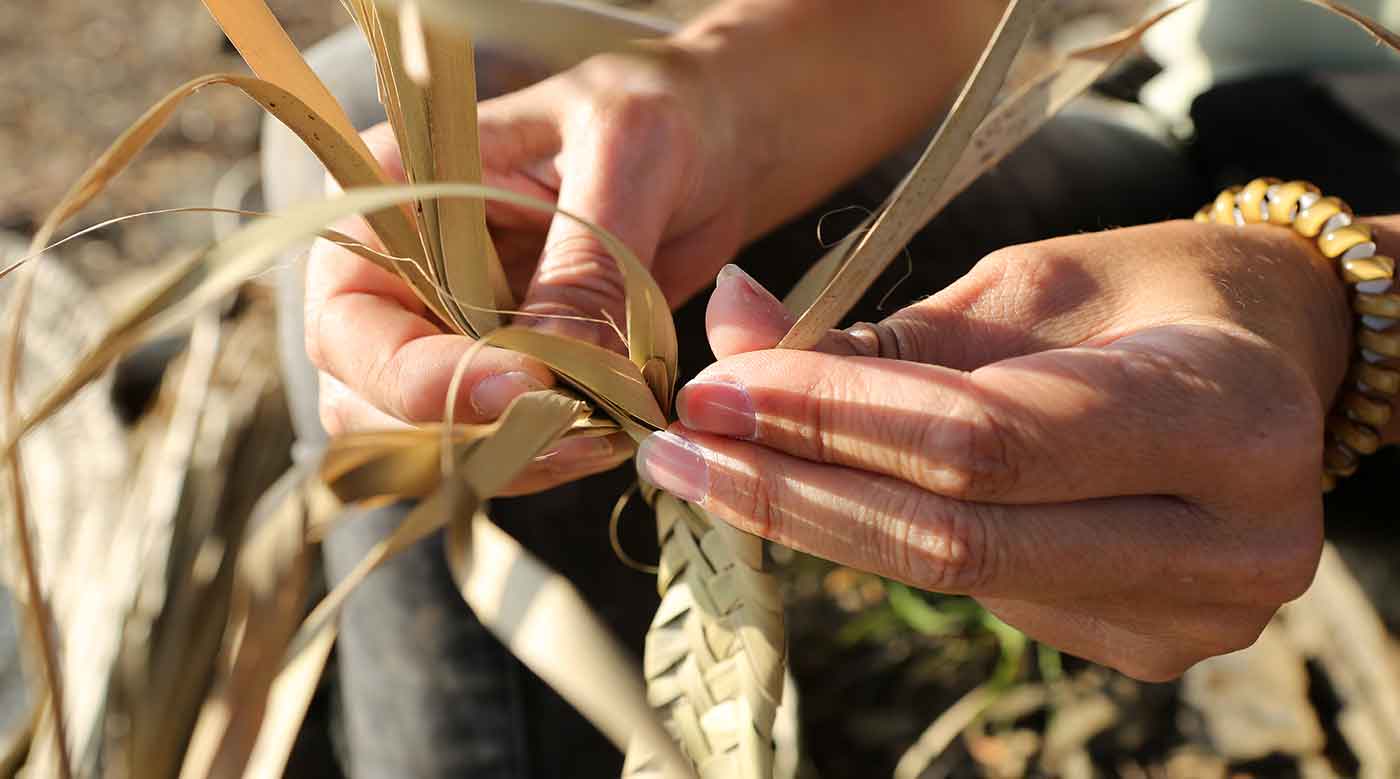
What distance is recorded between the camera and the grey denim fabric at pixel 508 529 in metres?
0.86

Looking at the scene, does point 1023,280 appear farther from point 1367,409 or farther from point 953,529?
point 1367,409

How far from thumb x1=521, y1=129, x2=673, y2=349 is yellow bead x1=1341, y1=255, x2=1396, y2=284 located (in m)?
0.39

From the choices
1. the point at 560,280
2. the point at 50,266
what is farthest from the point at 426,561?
the point at 50,266

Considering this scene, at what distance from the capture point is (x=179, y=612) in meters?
0.93

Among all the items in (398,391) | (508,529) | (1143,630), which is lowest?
(508,529)

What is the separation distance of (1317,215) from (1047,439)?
0.99 ft

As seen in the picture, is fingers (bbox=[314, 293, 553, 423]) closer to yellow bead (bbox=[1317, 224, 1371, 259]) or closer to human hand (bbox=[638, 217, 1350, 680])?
human hand (bbox=[638, 217, 1350, 680])

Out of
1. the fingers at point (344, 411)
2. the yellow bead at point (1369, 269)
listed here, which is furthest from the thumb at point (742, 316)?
the yellow bead at point (1369, 269)

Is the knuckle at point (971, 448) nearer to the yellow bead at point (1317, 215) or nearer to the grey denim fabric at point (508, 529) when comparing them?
the yellow bead at point (1317, 215)

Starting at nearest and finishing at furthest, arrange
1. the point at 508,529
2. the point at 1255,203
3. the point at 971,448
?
the point at 971,448 → the point at 1255,203 → the point at 508,529

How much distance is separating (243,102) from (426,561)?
1.23 meters

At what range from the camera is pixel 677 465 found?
0.48 m

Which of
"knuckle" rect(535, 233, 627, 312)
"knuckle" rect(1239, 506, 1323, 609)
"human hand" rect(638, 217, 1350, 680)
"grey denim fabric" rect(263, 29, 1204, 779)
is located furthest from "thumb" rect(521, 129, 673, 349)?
"knuckle" rect(1239, 506, 1323, 609)

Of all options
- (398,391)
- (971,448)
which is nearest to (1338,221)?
(971,448)
